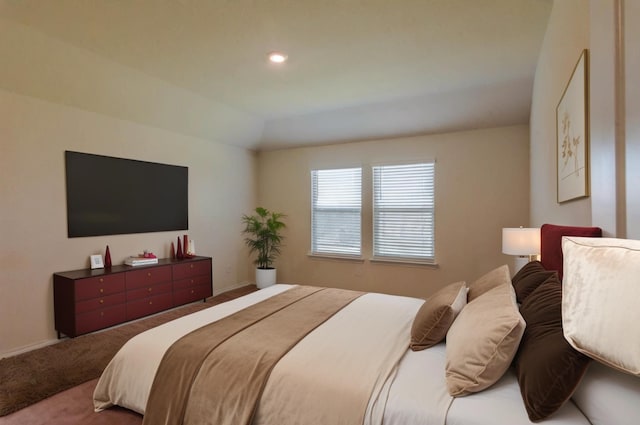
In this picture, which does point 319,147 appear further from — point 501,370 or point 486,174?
point 501,370

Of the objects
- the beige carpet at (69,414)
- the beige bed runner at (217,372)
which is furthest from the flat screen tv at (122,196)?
the beige bed runner at (217,372)

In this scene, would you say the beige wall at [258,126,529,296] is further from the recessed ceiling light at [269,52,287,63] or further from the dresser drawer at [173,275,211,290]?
the recessed ceiling light at [269,52,287,63]

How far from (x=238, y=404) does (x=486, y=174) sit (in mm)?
4110

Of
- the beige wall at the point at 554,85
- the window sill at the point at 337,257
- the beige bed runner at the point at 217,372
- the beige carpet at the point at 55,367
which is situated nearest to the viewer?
the beige bed runner at the point at 217,372

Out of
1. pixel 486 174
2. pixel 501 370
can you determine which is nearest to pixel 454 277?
pixel 486 174

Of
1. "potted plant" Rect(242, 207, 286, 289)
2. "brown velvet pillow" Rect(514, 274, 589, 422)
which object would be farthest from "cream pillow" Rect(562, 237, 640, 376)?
"potted plant" Rect(242, 207, 286, 289)

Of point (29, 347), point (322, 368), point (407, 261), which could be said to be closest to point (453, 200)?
point (407, 261)

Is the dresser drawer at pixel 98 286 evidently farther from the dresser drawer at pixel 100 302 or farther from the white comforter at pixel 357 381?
the white comforter at pixel 357 381

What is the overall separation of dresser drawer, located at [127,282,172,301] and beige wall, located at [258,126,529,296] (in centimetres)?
231

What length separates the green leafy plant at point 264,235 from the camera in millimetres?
5344

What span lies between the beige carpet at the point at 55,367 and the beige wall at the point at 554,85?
11.7ft

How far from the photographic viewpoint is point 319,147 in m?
5.43

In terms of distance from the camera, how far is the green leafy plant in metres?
5.34

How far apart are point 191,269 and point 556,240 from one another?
3973 millimetres
